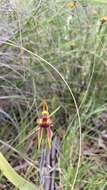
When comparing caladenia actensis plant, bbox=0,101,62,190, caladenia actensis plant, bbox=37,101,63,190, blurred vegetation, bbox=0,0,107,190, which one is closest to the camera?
caladenia actensis plant, bbox=0,101,62,190

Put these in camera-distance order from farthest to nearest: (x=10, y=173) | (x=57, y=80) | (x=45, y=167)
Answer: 1. (x=57, y=80)
2. (x=45, y=167)
3. (x=10, y=173)

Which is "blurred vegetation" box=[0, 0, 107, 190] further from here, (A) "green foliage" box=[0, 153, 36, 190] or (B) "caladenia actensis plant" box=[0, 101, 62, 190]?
(A) "green foliage" box=[0, 153, 36, 190]

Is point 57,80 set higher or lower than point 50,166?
higher

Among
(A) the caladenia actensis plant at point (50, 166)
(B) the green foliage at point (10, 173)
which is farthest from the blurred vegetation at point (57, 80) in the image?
(B) the green foliage at point (10, 173)

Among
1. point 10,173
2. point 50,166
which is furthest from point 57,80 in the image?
point 10,173

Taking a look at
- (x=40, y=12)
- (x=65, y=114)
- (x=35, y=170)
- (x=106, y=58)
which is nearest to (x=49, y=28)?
(x=40, y=12)

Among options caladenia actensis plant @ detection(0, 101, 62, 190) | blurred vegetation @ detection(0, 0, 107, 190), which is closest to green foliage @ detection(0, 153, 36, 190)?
caladenia actensis plant @ detection(0, 101, 62, 190)

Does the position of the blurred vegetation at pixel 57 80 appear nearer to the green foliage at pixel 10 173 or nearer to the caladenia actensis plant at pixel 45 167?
the caladenia actensis plant at pixel 45 167

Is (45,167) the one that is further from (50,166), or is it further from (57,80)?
(57,80)

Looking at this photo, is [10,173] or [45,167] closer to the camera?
[10,173]
